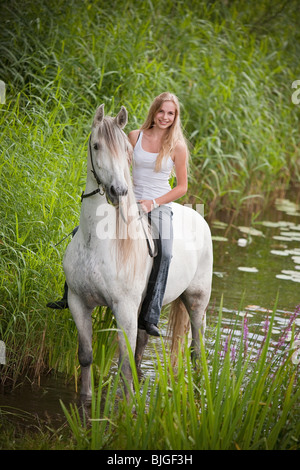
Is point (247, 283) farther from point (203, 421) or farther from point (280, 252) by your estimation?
point (203, 421)

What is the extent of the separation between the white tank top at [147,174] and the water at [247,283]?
2.78 feet

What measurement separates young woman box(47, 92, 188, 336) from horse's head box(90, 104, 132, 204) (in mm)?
485

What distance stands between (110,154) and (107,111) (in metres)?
3.72

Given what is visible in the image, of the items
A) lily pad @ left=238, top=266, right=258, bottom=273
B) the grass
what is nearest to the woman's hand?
the grass

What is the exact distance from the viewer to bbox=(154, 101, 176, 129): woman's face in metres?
4.27

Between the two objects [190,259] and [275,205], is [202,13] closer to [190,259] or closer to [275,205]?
[275,205]

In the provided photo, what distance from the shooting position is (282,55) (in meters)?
11.2

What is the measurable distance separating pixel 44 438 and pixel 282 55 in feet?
29.3

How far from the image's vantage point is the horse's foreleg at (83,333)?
4.11 m

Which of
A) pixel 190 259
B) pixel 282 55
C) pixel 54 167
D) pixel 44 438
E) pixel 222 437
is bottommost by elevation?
pixel 44 438

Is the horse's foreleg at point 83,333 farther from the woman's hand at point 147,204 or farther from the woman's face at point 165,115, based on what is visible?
the woman's face at point 165,115

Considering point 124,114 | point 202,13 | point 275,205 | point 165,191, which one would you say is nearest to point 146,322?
point 165,191

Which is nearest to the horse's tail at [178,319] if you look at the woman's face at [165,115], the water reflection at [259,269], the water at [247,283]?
the water at [247,283]

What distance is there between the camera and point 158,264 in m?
4.21
